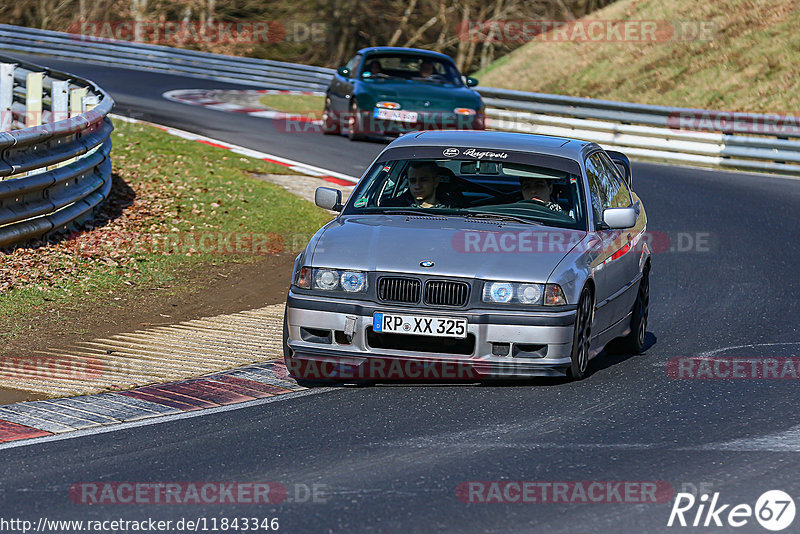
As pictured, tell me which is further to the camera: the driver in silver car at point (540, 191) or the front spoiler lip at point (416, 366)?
the driver in silver car at point (540, 191)

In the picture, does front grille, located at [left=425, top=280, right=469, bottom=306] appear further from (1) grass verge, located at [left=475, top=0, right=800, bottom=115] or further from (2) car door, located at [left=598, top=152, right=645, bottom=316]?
(1) grass verge, located at [left=475, top=0, right=800, bottom=115]

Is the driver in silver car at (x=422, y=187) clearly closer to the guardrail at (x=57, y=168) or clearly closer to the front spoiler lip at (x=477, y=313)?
the front spoiler lip at (x=477, y=313)

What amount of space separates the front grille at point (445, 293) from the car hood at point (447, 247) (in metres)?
0.06

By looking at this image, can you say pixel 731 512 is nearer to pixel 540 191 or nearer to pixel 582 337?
pixel 582 337

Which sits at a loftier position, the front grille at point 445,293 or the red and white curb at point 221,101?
the front grille at point 445,293

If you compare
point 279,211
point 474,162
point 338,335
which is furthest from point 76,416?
A: point 279,211

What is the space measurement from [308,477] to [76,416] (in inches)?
75.0

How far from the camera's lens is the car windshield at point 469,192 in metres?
8.44

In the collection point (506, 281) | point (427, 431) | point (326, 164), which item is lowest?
point (326, 164)

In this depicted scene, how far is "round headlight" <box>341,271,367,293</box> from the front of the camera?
7496mm

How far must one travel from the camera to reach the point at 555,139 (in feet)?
30.5

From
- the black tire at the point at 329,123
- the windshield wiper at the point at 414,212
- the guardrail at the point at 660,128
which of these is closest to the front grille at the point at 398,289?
the windshield wiper at the point at 414,212

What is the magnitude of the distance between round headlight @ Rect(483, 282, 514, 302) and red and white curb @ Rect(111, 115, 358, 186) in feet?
32.5

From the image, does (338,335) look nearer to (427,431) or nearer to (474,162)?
(427,431)
